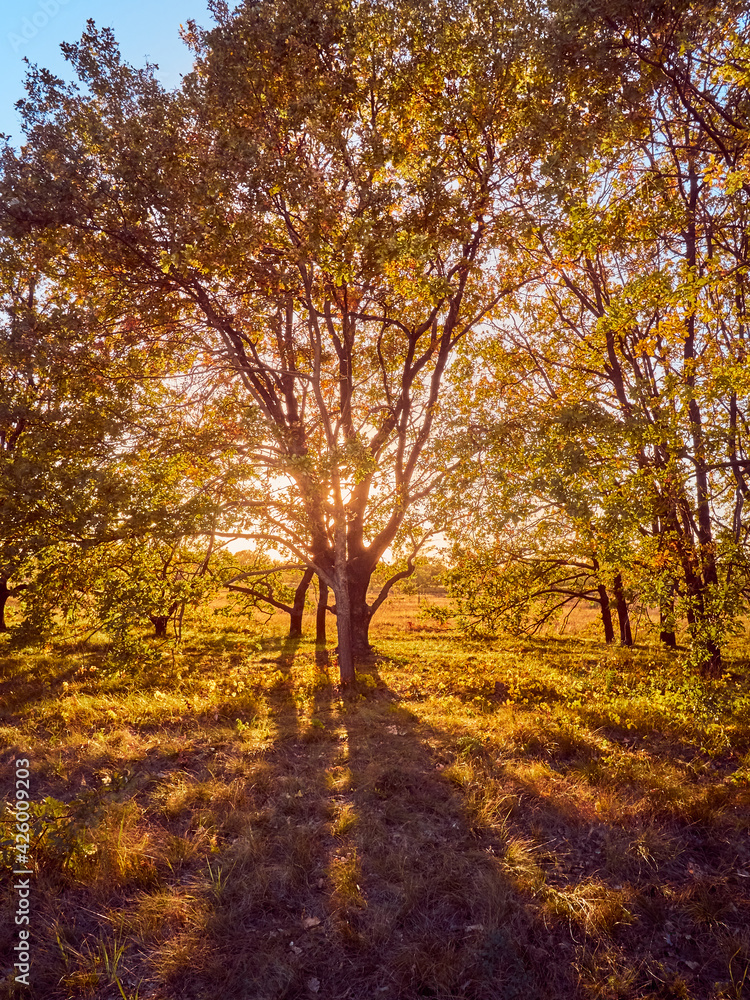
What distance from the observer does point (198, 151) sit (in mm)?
10148

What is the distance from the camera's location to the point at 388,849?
6441 mm

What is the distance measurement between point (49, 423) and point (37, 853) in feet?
25.1

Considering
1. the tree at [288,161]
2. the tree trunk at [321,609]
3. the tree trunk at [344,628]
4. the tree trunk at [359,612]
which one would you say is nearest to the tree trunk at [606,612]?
the tree trunk at [359,612]

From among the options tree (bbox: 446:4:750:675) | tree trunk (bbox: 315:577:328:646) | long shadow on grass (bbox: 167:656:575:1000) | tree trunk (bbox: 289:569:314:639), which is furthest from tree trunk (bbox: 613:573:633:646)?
long shadow on grass (bbox: 167:656:575:1000)

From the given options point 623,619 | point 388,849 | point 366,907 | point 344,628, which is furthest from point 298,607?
point 366,907

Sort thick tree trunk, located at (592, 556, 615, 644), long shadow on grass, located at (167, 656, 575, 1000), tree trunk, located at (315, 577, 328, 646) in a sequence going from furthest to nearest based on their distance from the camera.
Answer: tree trunk, located at (315, 577, 328, 646) → thick tree trunk, located at (592, 556, 615, 644) → long shadow on grass, located at (167, 656, 575, 1000)

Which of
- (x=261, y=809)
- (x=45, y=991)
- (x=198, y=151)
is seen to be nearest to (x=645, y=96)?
(x=198, y=151)

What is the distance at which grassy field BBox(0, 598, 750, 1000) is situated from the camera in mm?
4863

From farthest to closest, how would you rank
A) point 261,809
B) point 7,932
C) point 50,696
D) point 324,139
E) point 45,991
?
1. point 50,696
2. point 324,139
3. point 261,809
4. point 7,932
5. point 45,991

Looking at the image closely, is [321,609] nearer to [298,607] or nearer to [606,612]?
[298,607]

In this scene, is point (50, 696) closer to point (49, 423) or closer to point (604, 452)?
point (49, 423)

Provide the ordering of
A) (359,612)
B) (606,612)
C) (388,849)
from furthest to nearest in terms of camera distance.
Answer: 1. (606,612)
2. (359,612)
3. (388,849)

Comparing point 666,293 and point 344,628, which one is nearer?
point 666,293

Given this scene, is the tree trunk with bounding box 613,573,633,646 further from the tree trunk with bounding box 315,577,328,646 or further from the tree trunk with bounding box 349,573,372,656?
the tree trunk with bounding box 315,577,328,646
